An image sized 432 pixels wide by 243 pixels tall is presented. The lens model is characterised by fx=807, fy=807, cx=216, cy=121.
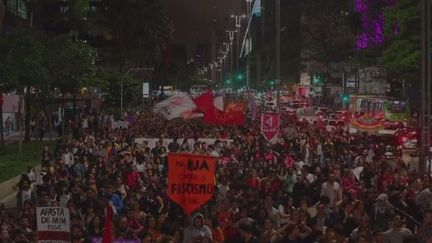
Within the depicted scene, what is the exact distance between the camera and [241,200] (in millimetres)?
13938

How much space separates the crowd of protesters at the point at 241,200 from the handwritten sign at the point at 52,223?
0.18m

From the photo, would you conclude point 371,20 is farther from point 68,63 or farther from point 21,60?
point 21,60

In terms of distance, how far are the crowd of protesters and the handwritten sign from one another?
0.60 feet

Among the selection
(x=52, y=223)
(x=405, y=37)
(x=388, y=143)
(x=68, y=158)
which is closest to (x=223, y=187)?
(x=52, y=223)

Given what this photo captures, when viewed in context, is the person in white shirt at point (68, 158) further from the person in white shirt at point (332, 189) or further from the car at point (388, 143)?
the car at point (388, 143)

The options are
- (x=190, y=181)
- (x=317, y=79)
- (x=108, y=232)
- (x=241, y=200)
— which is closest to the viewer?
(x=108, y=232)

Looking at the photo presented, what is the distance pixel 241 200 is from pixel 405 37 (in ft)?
79.3

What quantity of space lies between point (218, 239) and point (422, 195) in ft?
15.7

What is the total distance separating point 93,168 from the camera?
18.5m

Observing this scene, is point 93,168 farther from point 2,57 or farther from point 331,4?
point 331,4

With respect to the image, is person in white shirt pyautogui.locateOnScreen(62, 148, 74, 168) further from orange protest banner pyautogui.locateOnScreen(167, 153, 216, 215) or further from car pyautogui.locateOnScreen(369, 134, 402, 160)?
car pyautogui.locateOnScreen(369, 134, 402, 160)

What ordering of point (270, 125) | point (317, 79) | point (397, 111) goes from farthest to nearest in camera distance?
point (317, 79), point (397, 111), point (270, 125)

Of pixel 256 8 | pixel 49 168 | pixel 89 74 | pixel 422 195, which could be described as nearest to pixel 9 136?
pixel 89 74

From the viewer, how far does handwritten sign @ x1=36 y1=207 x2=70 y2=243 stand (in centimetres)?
1102
